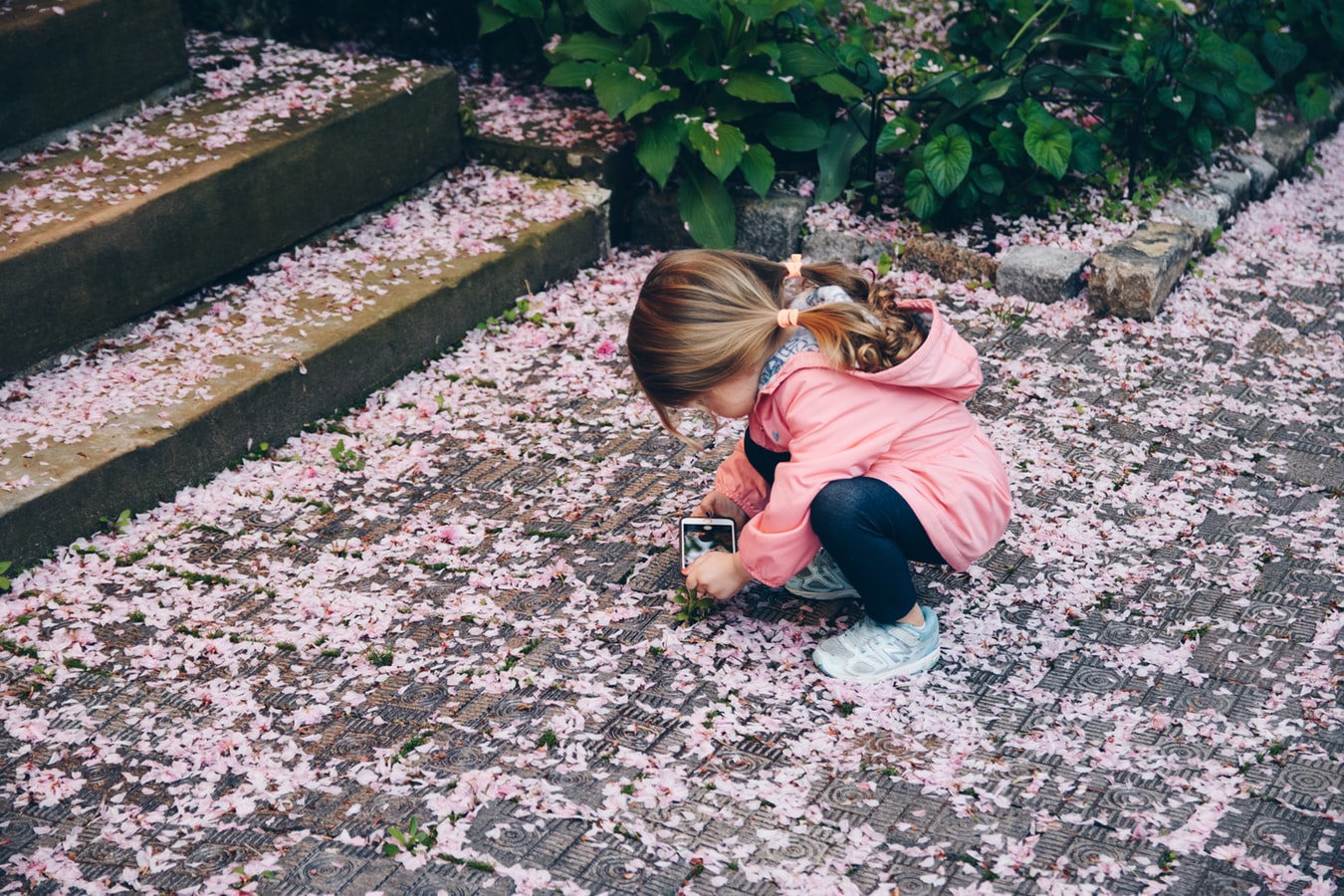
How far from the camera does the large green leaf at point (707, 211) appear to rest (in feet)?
16.8

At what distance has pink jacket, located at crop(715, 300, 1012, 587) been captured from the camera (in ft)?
9.04

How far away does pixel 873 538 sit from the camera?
2775 mm

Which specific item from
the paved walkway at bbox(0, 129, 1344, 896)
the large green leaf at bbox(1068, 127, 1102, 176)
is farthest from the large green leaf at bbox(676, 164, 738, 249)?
the large green leaf at bbox(1068, 127, 1102, 176)

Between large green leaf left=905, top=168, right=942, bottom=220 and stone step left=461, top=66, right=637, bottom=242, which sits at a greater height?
stone step left=461, top=66, right=637, bottom=242

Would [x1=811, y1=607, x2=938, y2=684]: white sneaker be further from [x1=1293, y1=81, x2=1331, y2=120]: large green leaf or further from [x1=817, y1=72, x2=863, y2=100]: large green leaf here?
[x1=1293, y1=81, x2=1331, y2=120]: large green leaf

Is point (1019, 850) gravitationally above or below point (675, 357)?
below

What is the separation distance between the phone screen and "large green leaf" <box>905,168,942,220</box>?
2.45 meters

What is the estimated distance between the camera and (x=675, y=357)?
276 centimetres

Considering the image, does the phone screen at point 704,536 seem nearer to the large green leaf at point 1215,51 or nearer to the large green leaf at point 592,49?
the large green leaf at point 592,49

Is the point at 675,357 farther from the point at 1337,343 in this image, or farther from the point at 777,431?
the point at 1337,343

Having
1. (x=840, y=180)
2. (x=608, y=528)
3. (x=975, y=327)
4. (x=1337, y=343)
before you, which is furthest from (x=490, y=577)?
(x=1337, y=343)

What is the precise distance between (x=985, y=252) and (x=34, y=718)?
13.1 ft

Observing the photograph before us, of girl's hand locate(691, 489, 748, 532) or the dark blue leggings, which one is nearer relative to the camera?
the dark blue leggings

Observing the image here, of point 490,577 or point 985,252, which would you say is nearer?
point 490,577
